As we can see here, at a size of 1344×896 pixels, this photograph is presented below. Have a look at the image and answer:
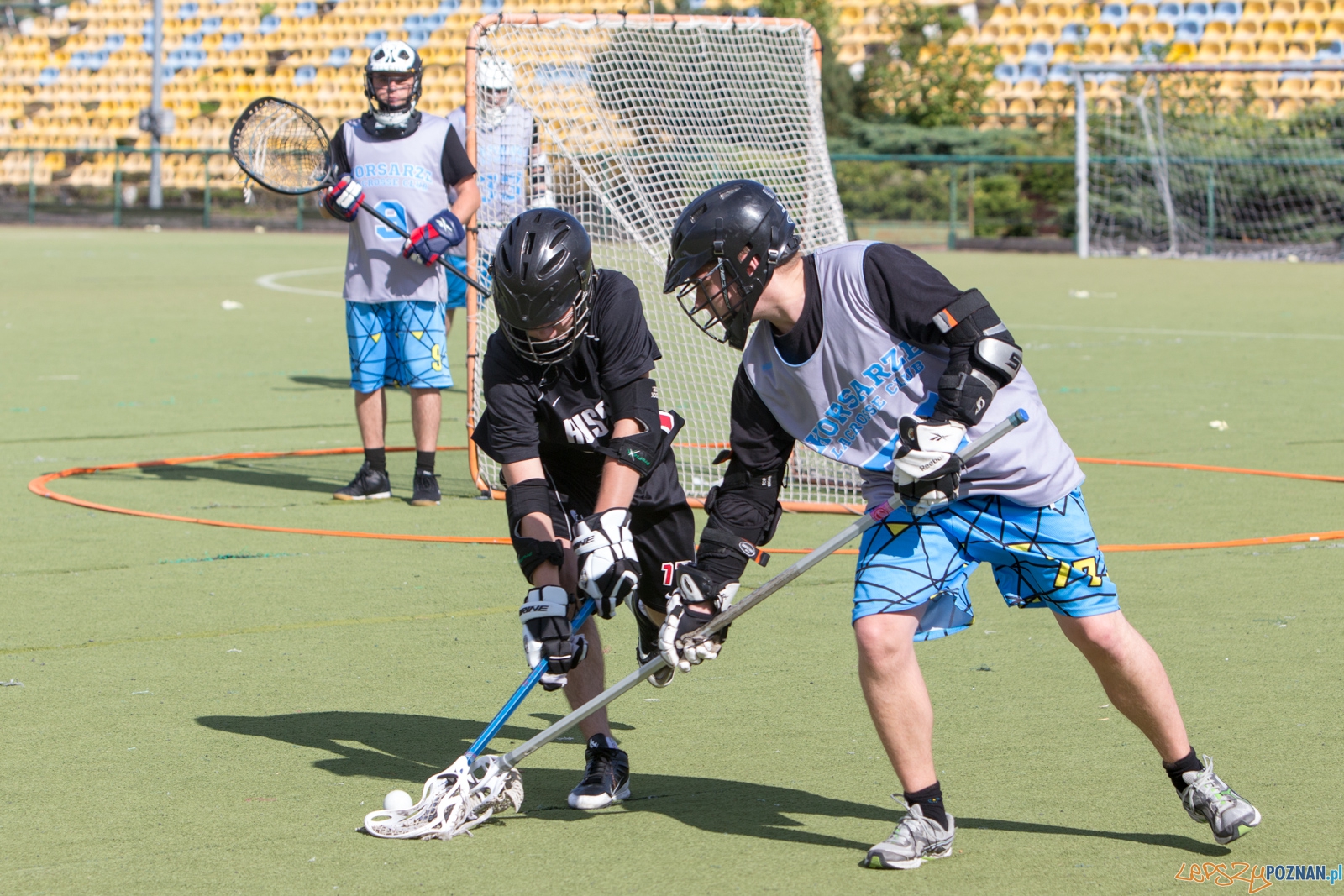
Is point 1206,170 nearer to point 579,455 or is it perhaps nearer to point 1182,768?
point 579,455

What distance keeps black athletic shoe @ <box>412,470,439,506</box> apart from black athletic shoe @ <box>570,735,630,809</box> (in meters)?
4.03

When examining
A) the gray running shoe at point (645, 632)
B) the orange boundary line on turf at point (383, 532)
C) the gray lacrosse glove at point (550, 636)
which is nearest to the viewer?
the gray lacrosse glove at point (550, 636)

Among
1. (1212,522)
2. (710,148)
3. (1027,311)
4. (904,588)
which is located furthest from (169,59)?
(904,588)

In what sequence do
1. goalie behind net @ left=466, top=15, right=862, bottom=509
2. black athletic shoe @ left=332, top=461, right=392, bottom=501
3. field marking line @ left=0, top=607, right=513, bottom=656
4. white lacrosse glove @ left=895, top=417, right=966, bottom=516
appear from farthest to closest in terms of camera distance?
1. goalie behind net @ left=466, top=15, right=862, bottom=509
2. black athletic shoe @ left=332, top=461, right=392, bottom=501
3. field marking line @ left=0, top=607, right=513, bottom=656
4. white lacrosse glove @ left=895, top=417, right=966, bottom=516

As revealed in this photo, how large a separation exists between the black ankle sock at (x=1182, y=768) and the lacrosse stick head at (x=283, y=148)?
16.8ft

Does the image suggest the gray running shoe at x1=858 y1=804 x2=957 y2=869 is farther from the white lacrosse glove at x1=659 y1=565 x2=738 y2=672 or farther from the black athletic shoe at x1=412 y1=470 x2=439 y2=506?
the black athletic shoe at x1=412 y1=470 x2=439 y2=506

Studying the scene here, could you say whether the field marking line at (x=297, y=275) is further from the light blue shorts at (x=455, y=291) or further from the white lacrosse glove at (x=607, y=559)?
the white lacrosse glove at (x=607, y=559)

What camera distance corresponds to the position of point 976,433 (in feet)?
12.1

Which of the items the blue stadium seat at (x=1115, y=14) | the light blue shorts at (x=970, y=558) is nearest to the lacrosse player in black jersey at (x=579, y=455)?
the light blue shorts at (x=970, y=558)

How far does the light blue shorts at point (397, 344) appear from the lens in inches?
314

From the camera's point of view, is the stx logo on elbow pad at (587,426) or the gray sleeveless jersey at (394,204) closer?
the stx logo on elbow pad at (587,426)

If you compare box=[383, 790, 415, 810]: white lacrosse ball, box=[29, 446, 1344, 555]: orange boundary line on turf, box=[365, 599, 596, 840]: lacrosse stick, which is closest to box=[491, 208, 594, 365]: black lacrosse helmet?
box=[365, 599, 596, 840]: lacrosse stick

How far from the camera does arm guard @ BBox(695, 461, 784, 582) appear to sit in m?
3.75

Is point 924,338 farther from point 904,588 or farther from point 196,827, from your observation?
point 196,827
